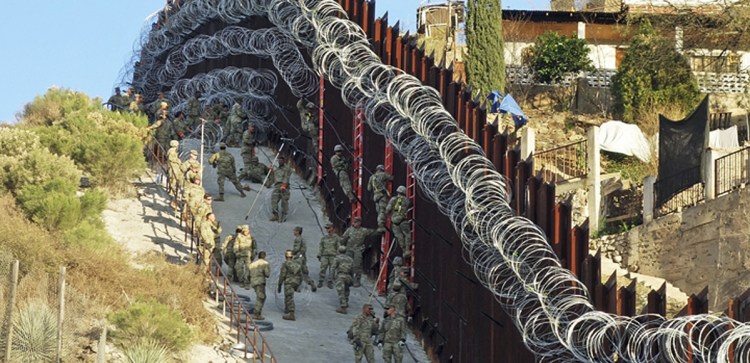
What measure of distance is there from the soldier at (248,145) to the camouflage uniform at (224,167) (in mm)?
1018

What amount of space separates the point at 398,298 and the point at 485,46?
1703 cm

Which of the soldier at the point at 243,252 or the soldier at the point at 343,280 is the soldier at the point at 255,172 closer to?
the soldier at the point at 243,252

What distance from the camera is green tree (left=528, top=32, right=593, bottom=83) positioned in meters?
54.3

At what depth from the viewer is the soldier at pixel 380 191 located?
38312mm

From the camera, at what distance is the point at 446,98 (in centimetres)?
3712

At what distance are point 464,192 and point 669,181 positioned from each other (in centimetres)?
987

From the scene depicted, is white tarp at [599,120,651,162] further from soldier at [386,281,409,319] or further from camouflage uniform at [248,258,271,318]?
camouflage uniform at [248,258,271,318]

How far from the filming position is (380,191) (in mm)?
38375

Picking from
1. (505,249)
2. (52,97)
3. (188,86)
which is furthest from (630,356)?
(52,97)

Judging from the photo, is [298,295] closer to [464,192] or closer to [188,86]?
[464,192]

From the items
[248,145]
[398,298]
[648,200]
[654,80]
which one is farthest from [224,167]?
[654,80]

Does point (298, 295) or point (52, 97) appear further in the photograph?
point (52, 97)

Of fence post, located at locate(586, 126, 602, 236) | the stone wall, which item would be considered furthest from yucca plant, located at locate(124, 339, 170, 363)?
fence post, located at locate(586, 126, 602, 236)

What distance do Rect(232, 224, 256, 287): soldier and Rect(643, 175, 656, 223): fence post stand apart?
375 inches
